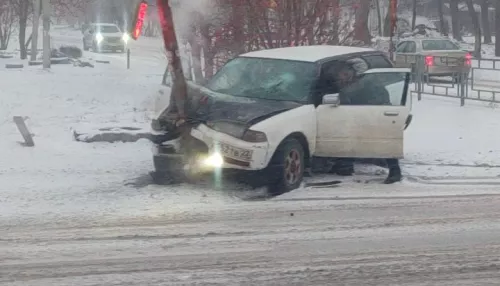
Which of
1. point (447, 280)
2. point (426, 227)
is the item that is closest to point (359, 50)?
point (426, 227)

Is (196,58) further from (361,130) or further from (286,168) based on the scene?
(286,168)

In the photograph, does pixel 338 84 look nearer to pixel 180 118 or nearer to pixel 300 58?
pixel 300 58

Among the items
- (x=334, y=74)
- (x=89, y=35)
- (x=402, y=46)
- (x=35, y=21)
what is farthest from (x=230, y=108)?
(x=89, y=35)

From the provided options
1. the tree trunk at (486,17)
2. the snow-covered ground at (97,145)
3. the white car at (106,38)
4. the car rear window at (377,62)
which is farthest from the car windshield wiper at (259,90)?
the tree trunk at (486,17)

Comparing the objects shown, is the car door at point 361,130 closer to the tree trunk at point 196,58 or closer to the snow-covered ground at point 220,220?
the snow-covered ground at point 220,220

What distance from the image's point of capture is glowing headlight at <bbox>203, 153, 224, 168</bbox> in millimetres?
9219

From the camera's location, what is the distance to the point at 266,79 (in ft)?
34.0

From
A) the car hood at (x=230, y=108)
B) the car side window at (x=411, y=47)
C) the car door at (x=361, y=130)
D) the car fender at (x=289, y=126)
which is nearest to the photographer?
the car fender at (x=289, y=126)

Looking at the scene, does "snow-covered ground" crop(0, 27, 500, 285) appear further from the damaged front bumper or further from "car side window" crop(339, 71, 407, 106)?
"car side window" crop(339, 71, 407, 106)

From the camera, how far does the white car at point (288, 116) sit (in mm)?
9188

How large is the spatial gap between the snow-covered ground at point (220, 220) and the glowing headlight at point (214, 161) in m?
0.33

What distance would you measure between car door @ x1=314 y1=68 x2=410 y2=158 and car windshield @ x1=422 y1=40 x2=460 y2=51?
1923cm

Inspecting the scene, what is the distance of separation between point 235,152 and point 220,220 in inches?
45.7

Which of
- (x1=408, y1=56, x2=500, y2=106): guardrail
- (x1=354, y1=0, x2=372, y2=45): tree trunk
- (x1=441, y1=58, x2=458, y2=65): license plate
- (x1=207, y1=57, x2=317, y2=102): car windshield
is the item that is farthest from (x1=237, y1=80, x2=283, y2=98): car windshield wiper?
(x1=441, y1=58, x2=458, y2=65): license plate
